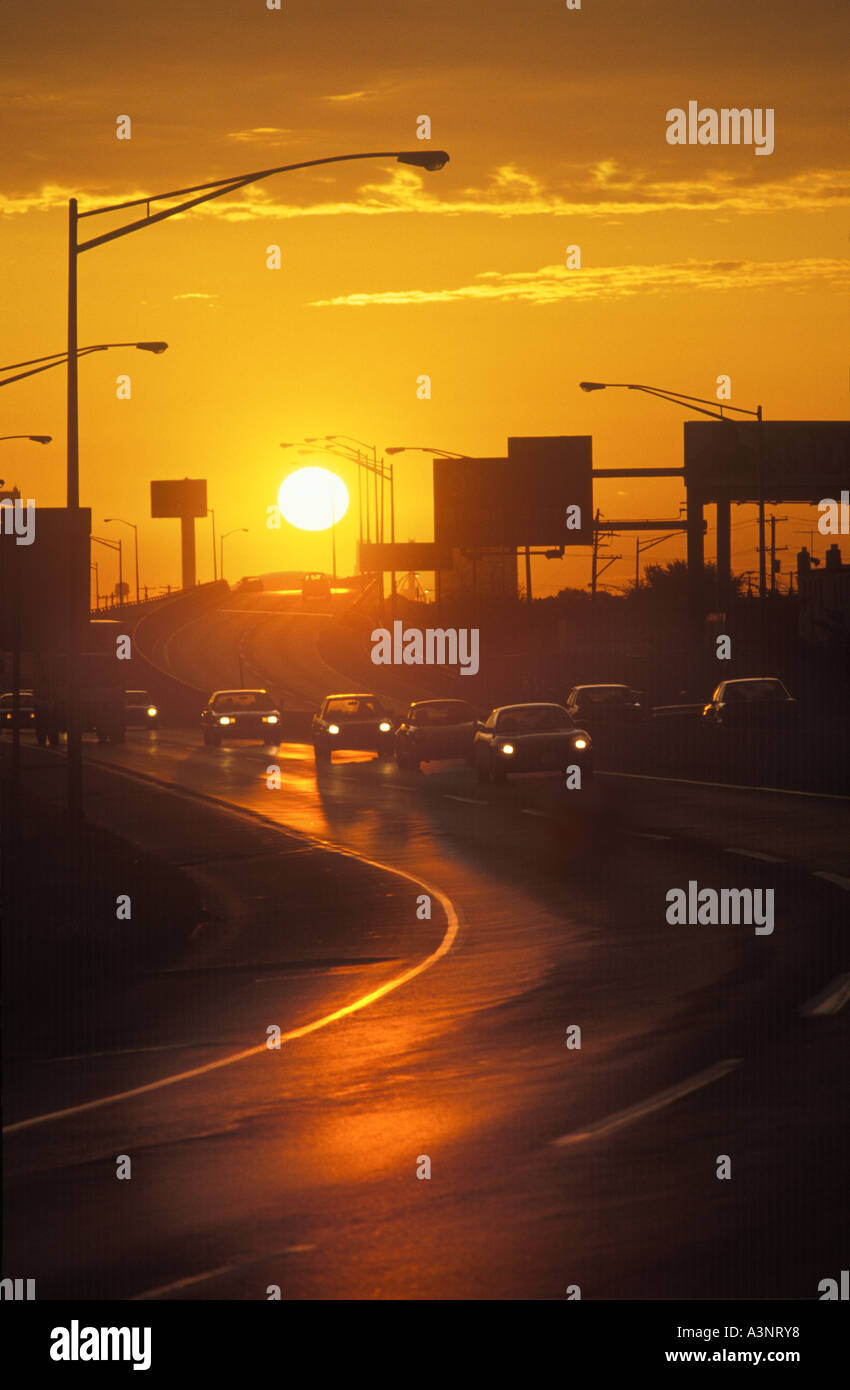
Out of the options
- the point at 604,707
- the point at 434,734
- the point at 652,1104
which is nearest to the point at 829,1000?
the point at 652,1104

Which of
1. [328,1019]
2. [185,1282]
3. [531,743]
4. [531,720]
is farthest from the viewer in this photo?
[531,720]

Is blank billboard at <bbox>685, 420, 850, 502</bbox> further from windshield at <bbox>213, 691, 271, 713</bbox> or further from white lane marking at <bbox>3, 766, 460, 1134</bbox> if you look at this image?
white lane marking at <bbox>3, 766, 460, 1134</bbox>

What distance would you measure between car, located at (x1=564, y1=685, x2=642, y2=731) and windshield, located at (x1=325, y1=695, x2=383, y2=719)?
5.85m

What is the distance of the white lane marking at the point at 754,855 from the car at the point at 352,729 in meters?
29.5

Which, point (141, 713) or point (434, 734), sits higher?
point (434, 734)

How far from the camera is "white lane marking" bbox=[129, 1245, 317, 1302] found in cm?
627

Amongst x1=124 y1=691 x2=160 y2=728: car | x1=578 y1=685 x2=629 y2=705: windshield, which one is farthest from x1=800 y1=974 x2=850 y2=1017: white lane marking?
x1=124 y1=691 x2=160 y2=728: car

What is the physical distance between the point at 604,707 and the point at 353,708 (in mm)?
7596

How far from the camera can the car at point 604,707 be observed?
164ft

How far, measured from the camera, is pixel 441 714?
47281 millimetres

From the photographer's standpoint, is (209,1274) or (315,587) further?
(315,587)

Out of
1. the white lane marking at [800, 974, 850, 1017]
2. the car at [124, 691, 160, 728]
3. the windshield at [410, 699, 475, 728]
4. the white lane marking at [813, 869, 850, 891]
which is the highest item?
the windshield at [410, 699, 475, 728]

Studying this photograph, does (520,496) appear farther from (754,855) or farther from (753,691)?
(754,855)

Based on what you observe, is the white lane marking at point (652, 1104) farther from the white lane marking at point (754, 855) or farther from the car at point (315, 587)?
the car at point (315, 587)
